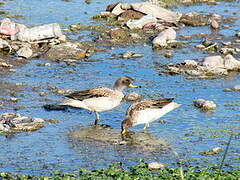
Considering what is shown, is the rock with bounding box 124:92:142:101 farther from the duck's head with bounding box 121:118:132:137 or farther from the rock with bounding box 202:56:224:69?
the rock with bounding box 202:56:224:69

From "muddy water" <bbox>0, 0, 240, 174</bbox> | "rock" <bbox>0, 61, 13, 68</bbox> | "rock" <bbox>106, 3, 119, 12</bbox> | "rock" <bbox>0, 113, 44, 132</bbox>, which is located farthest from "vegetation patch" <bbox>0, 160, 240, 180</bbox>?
"rock" <bbox>106, 3, 119, 12</bbox>

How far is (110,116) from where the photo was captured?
12.9 meters

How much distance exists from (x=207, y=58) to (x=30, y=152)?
21.8ft

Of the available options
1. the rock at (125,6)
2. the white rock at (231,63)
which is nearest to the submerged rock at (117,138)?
the white rock at (231,63)

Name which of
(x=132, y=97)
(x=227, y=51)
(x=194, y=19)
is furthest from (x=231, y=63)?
(x=194, y=19)

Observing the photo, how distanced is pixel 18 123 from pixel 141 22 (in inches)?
336

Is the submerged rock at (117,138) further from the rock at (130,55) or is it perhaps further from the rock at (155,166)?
the rock at (130,55)

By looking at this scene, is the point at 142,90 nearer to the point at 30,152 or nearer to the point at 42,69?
the point at 42,69

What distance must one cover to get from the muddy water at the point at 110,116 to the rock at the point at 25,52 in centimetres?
25

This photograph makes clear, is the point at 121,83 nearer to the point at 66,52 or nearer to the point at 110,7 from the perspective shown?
the point at 66,52

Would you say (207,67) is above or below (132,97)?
above

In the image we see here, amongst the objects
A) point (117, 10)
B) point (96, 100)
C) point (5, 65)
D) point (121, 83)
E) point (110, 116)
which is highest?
point (121, 83)

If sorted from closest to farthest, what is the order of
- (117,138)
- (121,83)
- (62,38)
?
(117,138) < (121,83) < (62,38)

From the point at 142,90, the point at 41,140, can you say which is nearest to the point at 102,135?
the point at 41,140
